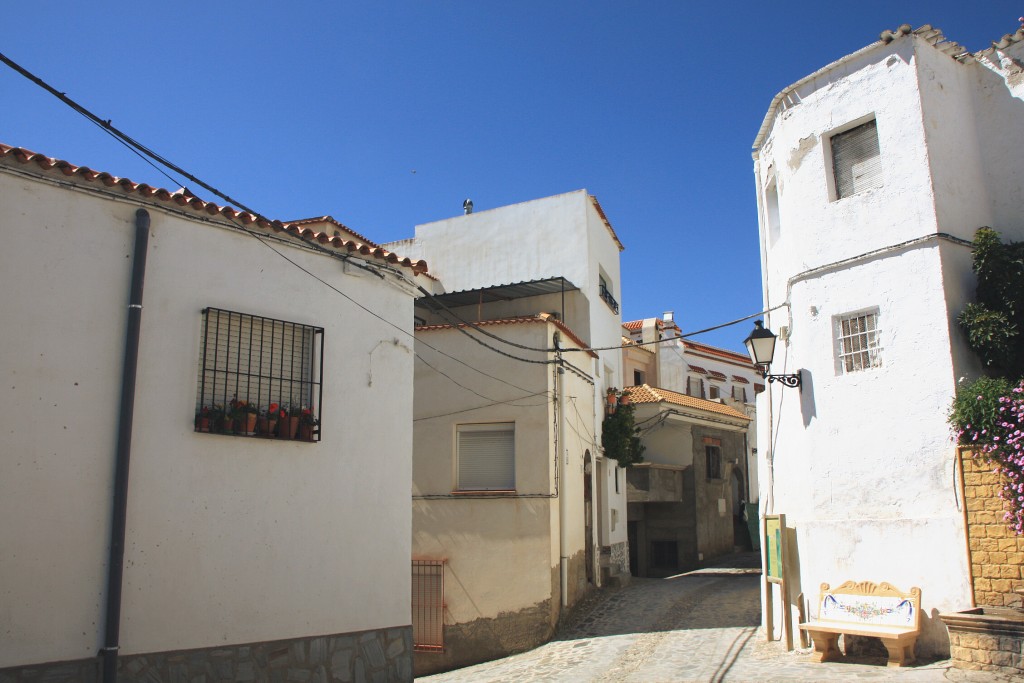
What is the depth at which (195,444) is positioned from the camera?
8281mm

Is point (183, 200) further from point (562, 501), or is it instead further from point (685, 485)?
point (685, 485)

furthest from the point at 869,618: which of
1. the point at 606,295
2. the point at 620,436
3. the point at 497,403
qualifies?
the point at 606,295

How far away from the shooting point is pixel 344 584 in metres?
9.32

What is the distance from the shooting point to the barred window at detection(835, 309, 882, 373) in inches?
425

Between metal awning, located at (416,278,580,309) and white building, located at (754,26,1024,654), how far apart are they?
845cm

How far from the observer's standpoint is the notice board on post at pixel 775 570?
37.6ft

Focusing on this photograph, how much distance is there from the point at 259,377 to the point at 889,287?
25.9 ft

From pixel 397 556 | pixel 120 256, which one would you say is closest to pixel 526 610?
pixel 397 556

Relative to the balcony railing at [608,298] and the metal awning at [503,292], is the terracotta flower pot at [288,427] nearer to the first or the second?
the metal awning at [503,292]

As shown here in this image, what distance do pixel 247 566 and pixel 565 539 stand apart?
817 centimetres

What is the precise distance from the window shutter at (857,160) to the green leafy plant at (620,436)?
9694 millimetres

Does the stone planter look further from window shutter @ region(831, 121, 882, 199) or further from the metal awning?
the metal awning

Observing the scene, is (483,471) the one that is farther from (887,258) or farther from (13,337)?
(13,337)

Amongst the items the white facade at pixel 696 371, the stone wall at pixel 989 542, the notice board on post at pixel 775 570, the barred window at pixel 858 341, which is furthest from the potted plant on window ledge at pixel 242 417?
the white facade at pixel 696 371
